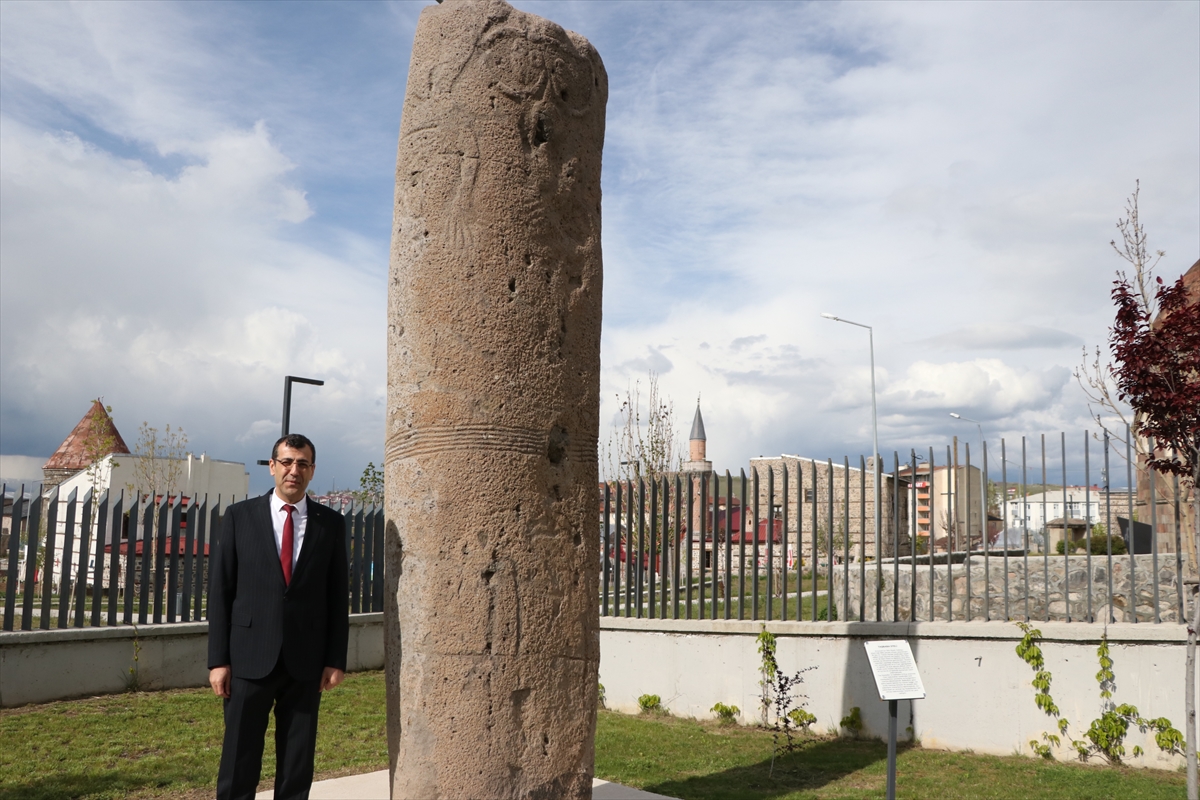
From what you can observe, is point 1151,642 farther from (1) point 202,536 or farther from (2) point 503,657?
(1) point 202,536

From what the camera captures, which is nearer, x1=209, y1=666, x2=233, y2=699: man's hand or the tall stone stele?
the tall stone stele

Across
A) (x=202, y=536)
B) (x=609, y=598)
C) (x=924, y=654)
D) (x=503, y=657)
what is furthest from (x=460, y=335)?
(x=202, y=536)

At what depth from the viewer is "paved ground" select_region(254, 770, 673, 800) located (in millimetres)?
5715

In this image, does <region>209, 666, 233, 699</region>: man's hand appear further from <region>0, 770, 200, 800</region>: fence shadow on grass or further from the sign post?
the sign post

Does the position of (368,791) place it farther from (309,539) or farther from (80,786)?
(309,539)

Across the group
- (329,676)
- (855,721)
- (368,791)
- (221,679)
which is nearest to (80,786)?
(368,791)

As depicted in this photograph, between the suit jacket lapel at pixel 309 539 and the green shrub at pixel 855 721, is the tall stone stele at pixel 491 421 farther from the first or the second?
the green shrub at pixel 855 721

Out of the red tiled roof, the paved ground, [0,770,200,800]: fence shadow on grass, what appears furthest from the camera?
the red tiled roof

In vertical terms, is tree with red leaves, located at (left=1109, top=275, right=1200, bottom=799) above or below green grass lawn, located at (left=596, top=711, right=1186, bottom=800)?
above

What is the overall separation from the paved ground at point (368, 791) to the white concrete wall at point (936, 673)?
310cm

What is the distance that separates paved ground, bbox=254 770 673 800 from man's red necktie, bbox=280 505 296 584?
6.77 feet

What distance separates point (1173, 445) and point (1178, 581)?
4.71ft

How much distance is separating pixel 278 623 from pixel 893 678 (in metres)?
3.48

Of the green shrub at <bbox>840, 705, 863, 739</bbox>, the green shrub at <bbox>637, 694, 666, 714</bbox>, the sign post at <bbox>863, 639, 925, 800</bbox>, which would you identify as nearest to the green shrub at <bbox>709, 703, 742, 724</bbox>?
the green shrub at <bbox>637, 694, 666, 714</bbox>
